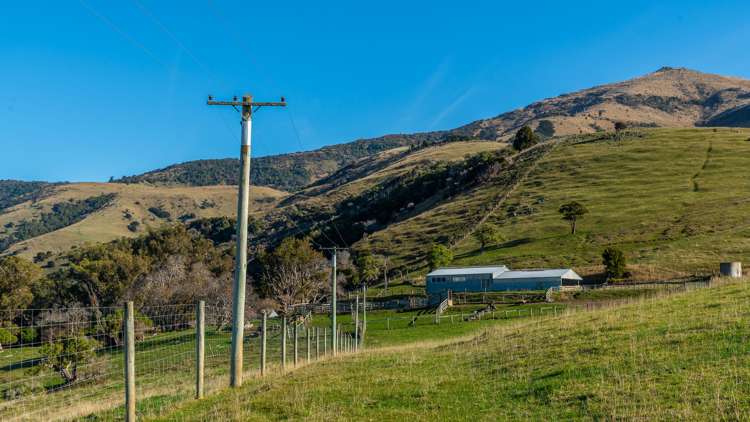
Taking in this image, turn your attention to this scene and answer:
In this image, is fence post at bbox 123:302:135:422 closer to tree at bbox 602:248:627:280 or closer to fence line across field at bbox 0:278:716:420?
fence line across field at bbox 0:278:716:420

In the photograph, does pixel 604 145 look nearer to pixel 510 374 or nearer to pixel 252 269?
pixel 252 269

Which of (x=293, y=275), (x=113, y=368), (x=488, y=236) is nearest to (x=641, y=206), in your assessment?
(x=488, y=236)

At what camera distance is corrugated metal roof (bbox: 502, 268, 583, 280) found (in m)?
74.4

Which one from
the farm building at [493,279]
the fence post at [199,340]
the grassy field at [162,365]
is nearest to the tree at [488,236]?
the farm building at [493,279]

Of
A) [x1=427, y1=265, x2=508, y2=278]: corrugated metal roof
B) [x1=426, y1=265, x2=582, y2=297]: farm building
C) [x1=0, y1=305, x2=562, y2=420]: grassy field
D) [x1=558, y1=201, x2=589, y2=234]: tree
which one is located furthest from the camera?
[x1=558, y1=201, x2=589, y2=234]: tree

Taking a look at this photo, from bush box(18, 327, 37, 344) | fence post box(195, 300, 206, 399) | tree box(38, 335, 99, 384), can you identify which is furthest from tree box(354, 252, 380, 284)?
fence post box(195, 300, 206, 399)

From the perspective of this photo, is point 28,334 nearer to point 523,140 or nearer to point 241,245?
point 241,245

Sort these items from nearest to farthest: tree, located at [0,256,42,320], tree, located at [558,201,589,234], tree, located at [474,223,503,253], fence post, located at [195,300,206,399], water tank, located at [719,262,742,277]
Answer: fence post, located at [195,300,206,399], water tank, located at [719,262,742,277], tree, located at [0,256,42,320], tree, located at [558,201,589,234], tree, located at [474,223,503,253]

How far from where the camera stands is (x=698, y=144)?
133500 mm

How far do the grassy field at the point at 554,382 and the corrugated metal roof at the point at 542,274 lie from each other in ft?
179

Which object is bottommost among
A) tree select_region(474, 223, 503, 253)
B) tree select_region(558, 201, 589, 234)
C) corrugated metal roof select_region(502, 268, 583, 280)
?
corrugated metal roof select_region(502, 268, 583, 280)

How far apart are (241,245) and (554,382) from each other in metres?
9.54

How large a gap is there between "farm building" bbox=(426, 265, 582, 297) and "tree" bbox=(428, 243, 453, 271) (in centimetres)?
366

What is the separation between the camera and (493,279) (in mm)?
81000
